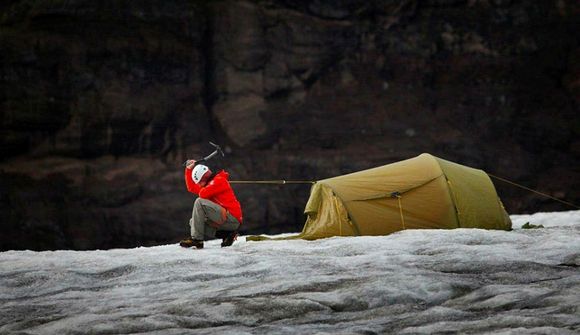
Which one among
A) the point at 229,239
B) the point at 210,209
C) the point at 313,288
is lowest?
the point at 229,239

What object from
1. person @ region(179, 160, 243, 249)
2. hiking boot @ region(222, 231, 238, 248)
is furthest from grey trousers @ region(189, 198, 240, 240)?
hiking boot @ region(222, 231, 238, 248)

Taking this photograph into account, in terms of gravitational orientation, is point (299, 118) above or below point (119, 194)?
above

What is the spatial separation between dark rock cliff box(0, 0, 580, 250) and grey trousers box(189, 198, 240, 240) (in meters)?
18.4

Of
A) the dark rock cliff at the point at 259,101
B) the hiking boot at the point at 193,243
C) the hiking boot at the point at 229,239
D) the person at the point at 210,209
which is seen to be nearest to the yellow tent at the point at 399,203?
the hiking boot at the point at 229,239

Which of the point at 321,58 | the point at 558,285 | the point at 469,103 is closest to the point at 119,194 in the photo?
the point at 321,58

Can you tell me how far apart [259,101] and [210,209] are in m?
20.1

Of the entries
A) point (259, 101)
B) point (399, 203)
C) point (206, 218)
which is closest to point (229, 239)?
point (206, 218)

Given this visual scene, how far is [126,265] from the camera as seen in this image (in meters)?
11.1

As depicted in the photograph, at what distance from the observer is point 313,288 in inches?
368

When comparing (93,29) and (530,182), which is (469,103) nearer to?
(530,182)

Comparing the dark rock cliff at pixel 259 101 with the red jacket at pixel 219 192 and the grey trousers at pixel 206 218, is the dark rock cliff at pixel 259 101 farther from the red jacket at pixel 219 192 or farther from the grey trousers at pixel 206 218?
the grey trousers at pixel 206 218

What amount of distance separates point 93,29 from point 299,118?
7991 mm

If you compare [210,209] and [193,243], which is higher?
[210,209]

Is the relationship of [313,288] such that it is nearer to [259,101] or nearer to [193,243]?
[193,243]
